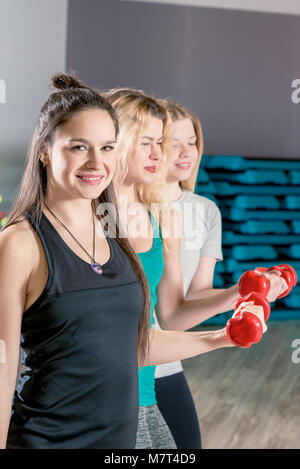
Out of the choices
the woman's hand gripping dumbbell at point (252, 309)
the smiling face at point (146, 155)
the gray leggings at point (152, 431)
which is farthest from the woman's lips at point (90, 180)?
the gray leggings at point (152, 431)

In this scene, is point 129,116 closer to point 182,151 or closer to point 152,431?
point 182,151

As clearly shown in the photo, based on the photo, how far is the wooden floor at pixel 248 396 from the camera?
2.44 m

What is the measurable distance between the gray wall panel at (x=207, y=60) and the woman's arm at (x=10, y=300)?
332 centimetres

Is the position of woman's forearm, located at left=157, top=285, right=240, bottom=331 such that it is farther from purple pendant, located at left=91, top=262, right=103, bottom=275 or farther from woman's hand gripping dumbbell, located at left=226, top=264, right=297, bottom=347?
purple pendant, located at left=91, top=262, right=103, bottom=275

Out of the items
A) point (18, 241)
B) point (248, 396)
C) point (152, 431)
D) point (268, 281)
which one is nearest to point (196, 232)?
point (268, 281)

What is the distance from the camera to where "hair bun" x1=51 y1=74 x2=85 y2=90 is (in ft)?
3.24

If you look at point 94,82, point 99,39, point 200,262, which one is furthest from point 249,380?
point 99,39

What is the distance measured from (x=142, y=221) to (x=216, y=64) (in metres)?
3.31

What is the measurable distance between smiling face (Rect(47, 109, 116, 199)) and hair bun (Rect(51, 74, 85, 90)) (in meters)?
0.09

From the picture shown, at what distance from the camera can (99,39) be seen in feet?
13.8

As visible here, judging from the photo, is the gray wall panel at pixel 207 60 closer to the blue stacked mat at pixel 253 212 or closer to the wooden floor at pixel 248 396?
the blue stacked mat at pixel 253 212

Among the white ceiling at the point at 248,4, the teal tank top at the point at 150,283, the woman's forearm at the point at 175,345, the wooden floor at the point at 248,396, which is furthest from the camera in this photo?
the white ceiling at the point at 248,4

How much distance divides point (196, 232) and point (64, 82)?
0.64m

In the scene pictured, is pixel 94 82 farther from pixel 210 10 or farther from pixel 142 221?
pixel 142 221
